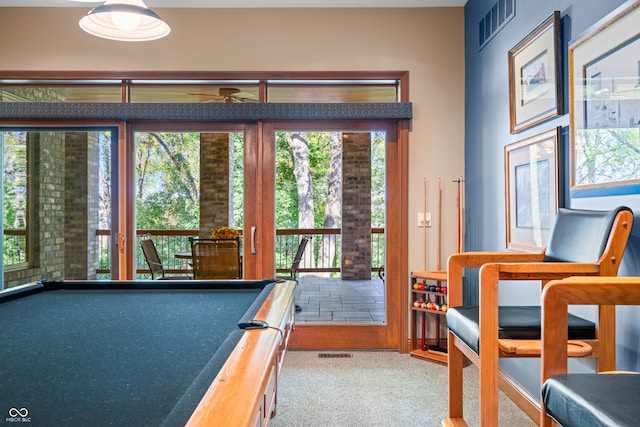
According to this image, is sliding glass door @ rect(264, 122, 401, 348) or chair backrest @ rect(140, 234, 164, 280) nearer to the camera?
sliding glass door @ rect(264, 122, 401, 348)

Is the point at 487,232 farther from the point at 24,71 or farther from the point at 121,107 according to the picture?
the point at 24,71

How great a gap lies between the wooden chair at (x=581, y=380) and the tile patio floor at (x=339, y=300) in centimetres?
255

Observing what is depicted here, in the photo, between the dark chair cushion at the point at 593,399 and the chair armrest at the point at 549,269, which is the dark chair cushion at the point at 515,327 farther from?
the dark chair cushion at the point at 593,399

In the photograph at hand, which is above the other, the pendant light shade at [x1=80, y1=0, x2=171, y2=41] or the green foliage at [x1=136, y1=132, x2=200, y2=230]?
the pendant light shade at [x1=80, y1=0, x2=171, y2=41]

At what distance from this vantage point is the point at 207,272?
393 centimetres

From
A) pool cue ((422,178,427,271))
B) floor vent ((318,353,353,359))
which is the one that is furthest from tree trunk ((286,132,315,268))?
floor vent ((318,353,353,359))

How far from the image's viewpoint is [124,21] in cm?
213

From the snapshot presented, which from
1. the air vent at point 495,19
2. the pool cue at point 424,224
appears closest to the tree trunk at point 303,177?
the pool cue at point 424,224

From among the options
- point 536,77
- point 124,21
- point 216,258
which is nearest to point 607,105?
point 536,77

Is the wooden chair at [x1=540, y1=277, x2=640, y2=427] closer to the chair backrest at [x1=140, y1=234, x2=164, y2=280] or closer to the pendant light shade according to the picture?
the pendant light shade

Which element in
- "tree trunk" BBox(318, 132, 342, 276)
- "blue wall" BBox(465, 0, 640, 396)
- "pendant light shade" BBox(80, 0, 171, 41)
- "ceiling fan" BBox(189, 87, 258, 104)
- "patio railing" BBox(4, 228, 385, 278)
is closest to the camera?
"blue wall" BBox(465, 0, 640, 396)

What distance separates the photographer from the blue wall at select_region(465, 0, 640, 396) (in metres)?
1.87

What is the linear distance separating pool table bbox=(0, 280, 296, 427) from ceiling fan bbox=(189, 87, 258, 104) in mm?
2174

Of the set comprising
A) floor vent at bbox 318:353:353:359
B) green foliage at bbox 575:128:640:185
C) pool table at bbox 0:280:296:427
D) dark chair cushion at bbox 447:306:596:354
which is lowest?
floor vent at bbox 318:353:353:359
